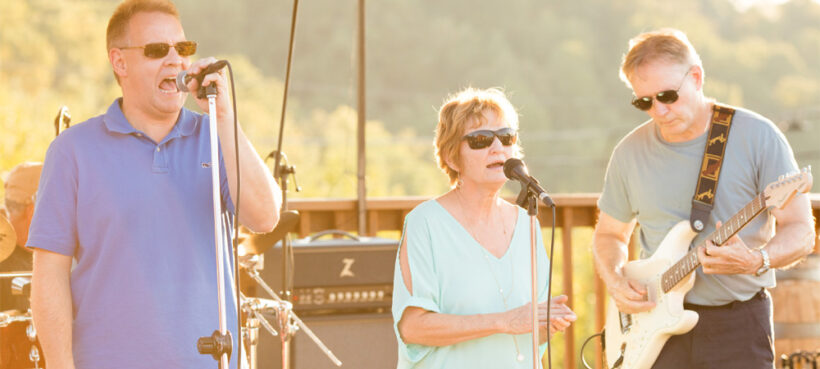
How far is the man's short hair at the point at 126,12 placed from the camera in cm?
260

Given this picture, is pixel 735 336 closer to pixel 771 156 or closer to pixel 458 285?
pixel 771 156

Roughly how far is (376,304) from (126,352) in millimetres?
2010

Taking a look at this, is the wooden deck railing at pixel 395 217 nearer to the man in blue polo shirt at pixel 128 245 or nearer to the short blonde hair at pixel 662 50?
the short blonde hair at pixel 662 50

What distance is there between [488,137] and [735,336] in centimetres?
117

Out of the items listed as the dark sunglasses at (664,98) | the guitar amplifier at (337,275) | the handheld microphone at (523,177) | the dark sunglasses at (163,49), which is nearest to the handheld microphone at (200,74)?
the dark sunglasses at (163,49)

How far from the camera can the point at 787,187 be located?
3.05 metres

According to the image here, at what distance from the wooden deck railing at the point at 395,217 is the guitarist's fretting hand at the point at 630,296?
1.37m

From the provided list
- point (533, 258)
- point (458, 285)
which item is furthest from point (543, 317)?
point (458, 285)

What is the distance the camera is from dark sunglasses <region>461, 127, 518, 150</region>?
2.90 meters

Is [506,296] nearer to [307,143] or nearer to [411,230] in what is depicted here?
[411,230]

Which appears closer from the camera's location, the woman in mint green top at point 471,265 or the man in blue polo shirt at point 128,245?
the man in blue polo shirt at point 128,245

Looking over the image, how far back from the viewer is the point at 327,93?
39219 millimetres

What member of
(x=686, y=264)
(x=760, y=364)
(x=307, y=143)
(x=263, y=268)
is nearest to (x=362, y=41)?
(x=263, y=268)

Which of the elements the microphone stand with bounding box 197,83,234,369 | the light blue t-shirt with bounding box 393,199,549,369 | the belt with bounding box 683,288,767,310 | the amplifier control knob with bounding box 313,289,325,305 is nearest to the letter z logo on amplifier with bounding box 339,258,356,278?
the amplifier control knob with bounding box 313,289,325,305
